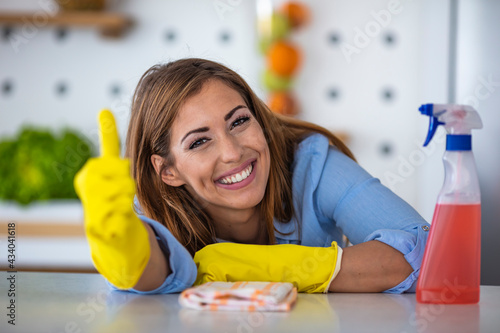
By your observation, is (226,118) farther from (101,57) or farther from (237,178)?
(101,57)

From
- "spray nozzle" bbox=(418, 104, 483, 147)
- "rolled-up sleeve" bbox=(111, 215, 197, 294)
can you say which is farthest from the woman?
"spray nozzle" bbox=(418, 104, 483, 147)

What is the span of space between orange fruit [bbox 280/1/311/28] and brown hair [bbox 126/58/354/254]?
4.65ft

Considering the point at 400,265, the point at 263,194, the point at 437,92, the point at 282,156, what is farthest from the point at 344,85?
the point at 400,265

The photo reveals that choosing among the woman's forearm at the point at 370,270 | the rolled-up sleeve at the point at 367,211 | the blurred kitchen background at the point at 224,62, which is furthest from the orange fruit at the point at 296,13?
the woman's forearm at the point at 370,270

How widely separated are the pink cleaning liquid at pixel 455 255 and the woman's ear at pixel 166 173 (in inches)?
22.2

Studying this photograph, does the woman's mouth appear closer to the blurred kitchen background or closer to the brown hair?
the brown hair

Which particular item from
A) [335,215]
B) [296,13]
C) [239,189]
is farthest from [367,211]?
[296,13]

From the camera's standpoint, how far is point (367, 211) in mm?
1056

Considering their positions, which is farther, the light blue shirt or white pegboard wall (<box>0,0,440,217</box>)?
white pegboard wall (<box>0,0,440,217</box>)

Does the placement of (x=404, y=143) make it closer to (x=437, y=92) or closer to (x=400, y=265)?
(x=437, y=92)

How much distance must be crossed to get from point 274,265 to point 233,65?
1.91 m

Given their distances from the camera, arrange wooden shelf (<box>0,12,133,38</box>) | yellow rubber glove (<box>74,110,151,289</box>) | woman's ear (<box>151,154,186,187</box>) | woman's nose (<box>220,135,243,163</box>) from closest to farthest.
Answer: yellow rubber glove (<box>74,110,151,289</box>)
woman's nose (<box>220,135,243,163</box>)
woman's ear (<box>151,154,186,187</box>)
wooden shelf (<box>0,12,133,38</box>)

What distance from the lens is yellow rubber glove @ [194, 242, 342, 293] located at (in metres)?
0.84

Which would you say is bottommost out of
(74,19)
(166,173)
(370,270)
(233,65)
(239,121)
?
(370,270)
